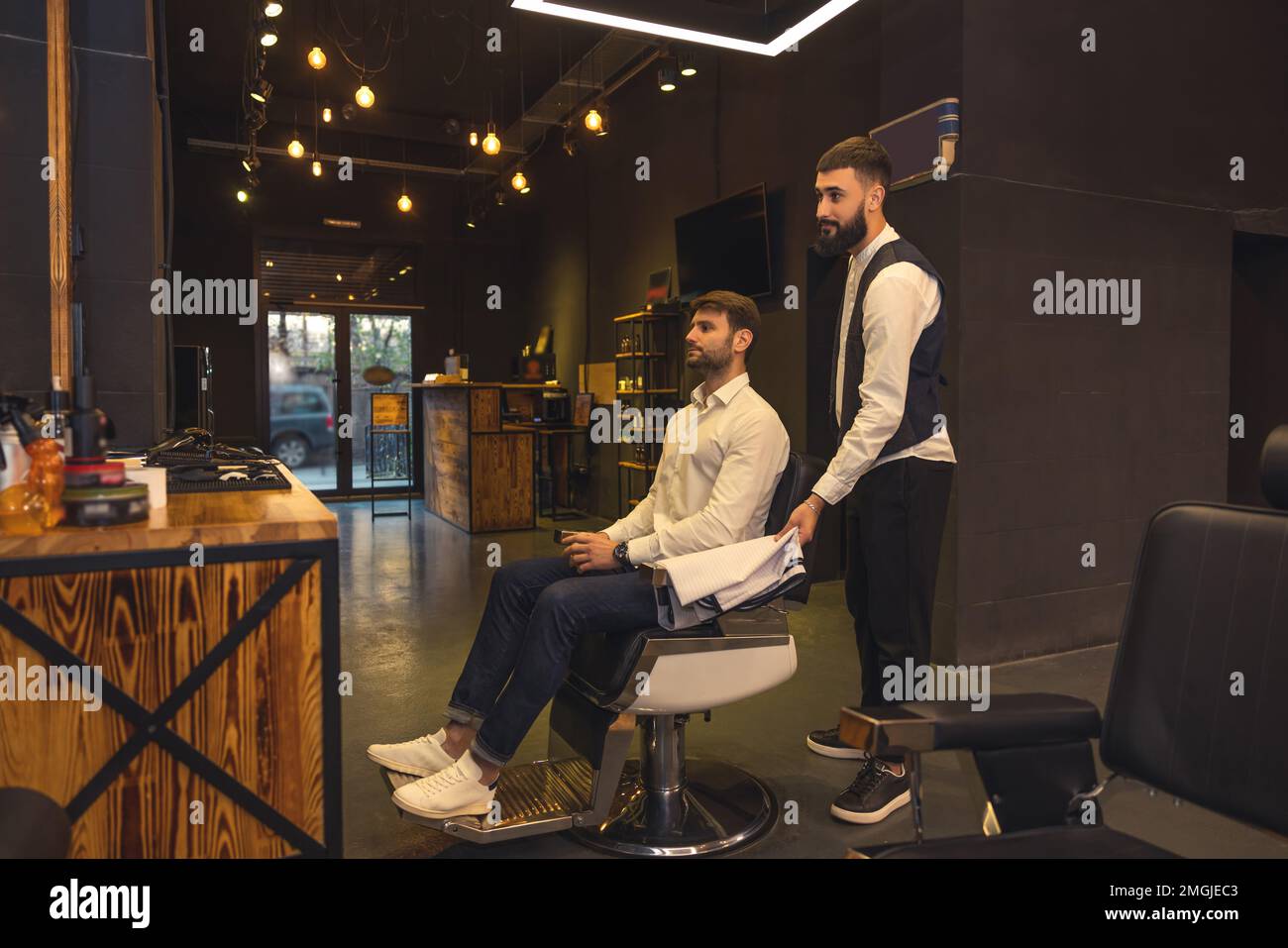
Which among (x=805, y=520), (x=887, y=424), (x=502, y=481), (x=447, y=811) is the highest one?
(x=887, y=424)

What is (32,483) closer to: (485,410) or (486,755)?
(486,755)

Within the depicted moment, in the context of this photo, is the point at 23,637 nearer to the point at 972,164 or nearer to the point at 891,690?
the point at 891,690

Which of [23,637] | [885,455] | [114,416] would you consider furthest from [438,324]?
[23,637]

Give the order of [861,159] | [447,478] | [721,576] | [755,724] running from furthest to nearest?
1. [447,478]
2. [755,724]
3. [861,159]
4. [721,576]

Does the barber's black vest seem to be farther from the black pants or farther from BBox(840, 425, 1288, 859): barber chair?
BBox(840, 425, 1288, 859): barber chair

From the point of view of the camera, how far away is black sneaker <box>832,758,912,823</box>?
2.38 m

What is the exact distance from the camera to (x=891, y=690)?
2502 mm

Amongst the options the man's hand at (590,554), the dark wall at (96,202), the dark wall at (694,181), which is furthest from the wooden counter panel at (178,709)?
the dark wall at (694,181)

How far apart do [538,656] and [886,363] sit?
3.90 feet

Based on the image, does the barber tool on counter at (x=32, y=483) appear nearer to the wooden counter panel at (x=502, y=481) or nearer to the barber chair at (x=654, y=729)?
the barber chair at (x=654, y=729)

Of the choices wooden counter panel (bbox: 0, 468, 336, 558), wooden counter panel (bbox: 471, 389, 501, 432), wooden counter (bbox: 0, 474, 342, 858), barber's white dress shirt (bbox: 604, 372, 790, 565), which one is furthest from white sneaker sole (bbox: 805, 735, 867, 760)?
wooden counter panel (bbox: 471, 389, 501, 432)

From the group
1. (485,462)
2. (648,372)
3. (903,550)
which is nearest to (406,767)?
(903,550)

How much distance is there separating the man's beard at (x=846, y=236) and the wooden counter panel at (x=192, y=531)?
5.21 feet

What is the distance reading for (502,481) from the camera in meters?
7.69
